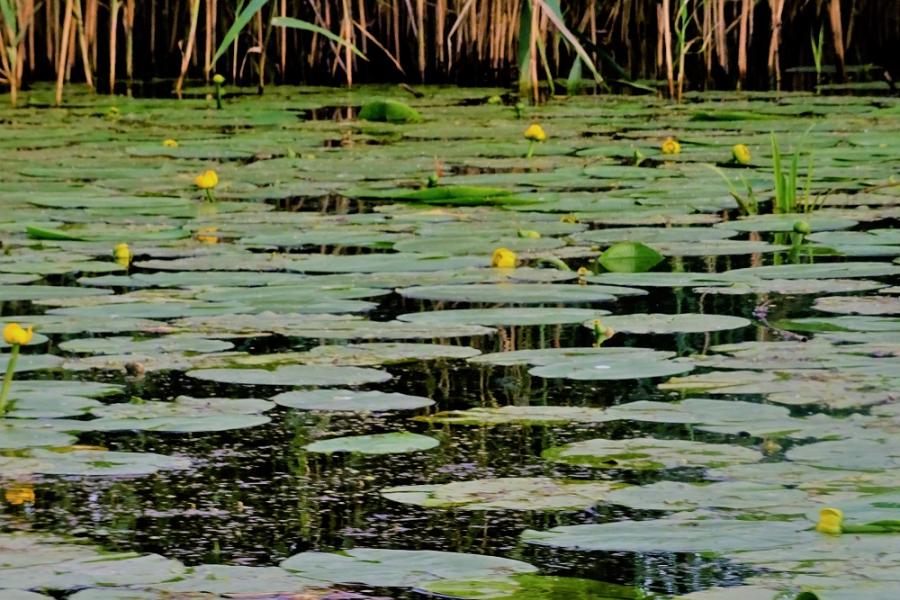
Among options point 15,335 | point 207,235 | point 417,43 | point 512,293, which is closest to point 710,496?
point 15,335

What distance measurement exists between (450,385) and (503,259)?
Result: 932 mm

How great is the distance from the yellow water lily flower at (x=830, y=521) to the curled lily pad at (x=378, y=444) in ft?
2.16

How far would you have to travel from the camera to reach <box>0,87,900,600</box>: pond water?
1874 millimetres

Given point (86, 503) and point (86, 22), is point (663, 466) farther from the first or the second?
point (86, 22)

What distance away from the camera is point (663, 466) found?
7.34ft

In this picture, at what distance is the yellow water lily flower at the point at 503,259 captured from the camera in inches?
145

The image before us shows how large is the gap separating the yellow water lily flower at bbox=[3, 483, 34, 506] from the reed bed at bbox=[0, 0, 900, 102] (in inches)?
216

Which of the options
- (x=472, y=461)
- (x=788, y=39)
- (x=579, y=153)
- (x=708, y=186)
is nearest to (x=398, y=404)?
(x=472, y=461)

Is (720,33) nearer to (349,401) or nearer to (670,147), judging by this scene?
(670,147)

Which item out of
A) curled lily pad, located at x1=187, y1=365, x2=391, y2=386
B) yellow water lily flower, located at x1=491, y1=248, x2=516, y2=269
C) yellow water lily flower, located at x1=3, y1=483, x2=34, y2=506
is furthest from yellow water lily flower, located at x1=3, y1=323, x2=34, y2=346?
yellow water lily flower, located at x1=491, y1=248, x2=516, y2=269

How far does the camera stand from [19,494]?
2.16 metres

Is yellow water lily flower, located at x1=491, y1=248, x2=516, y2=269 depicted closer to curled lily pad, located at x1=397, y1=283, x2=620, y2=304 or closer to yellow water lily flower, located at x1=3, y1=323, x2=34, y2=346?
curled lily pad, located at x1=397, y1=283, x2=620, y2=304

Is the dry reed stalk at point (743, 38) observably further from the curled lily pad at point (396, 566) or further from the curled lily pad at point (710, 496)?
the curled lily pad at point (396, 566)

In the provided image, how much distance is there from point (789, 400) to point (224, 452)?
0.81 m
